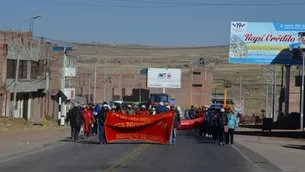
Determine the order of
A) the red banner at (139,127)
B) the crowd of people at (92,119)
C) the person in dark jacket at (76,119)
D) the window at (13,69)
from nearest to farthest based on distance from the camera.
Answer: the crowd of people at (92,119) < the red banner at (139,127) < the person in dark jacket at (76,119) < the window at (13,69)

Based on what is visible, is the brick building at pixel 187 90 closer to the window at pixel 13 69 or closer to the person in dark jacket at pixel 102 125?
the window at pixel 13 69

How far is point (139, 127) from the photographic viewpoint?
29.5 metres

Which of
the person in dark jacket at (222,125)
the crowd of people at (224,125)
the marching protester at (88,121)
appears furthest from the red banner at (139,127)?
the marching protester at (88,121)

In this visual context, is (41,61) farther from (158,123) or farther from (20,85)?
(158,123)

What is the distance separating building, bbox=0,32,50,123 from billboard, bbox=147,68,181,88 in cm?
3710

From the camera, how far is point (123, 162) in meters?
19.2

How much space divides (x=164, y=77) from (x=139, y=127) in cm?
7808

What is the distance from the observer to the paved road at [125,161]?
1738 centimetres

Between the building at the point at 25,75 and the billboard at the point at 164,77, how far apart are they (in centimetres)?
3710

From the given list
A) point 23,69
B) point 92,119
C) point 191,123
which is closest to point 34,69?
Result: point 23,69

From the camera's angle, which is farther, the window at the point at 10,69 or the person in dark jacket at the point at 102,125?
the window at the point at 10,69

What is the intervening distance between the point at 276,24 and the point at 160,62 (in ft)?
458

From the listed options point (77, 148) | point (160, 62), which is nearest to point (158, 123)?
point (77, 148)

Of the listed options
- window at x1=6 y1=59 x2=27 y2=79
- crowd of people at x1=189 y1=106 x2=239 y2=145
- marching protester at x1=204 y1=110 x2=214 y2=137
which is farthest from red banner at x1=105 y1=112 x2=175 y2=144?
window at x1=6 y1=59 x2=27 y2=79
